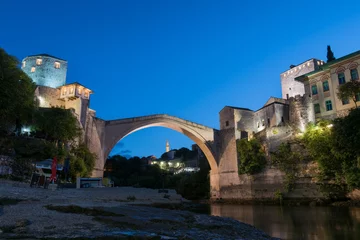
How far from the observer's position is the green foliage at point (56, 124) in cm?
2072

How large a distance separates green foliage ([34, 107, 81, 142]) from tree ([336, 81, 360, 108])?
2358cm

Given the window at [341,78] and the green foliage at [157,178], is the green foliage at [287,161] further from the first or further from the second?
the green foliage at [157,178]

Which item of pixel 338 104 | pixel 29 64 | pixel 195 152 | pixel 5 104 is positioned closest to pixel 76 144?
pixel 5 104

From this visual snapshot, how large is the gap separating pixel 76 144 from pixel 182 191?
20606 mm

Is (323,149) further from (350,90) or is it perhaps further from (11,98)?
(11,98)

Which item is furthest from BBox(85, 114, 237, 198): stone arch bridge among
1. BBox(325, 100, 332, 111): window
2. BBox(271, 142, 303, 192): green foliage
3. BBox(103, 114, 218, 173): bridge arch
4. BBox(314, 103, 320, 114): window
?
BBox(325, 100, 332, 111): window

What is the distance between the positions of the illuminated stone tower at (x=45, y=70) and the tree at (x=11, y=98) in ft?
40.2

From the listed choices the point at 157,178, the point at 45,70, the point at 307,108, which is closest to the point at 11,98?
the point at 45,70

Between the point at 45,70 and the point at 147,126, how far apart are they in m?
14.4

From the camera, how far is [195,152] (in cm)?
6781

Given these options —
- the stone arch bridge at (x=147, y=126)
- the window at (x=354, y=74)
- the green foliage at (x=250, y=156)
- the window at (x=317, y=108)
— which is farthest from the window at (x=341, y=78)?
the stone arch bridge at (x=147, y=126)

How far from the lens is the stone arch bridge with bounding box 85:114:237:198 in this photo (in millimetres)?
26094

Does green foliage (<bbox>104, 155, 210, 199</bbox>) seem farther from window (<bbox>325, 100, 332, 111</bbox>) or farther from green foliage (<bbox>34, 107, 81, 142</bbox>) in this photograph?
green foliage (<bbox>34, 107, 81, 142</bbox>)

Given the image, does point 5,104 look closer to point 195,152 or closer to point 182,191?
point 182,191
